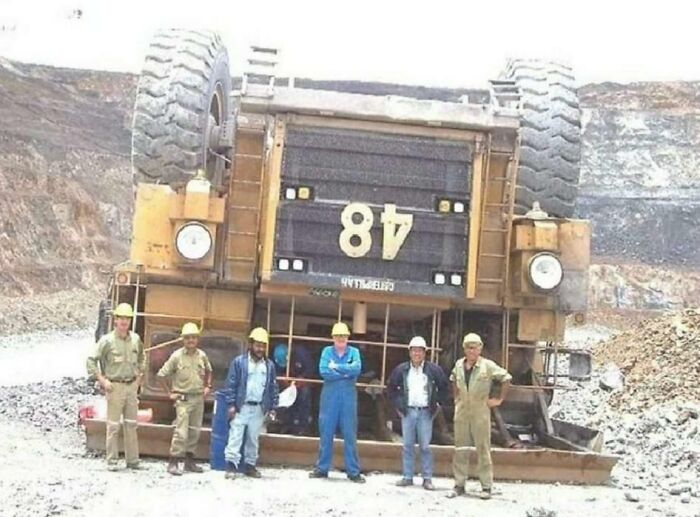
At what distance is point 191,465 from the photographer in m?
8.53

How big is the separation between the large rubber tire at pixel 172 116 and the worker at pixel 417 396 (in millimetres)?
2761

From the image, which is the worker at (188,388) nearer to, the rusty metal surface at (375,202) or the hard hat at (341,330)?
the rusty metal surface at (375,202)

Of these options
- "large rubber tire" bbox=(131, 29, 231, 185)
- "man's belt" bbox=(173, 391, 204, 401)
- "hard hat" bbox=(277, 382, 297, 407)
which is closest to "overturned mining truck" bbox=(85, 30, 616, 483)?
"hard hat" bbox=(277, 382, 297, 407)

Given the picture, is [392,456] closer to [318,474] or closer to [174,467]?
[318,474]

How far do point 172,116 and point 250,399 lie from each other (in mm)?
2805

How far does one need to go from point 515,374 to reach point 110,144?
154 feet

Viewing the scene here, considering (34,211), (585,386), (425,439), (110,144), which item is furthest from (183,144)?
(110,144)

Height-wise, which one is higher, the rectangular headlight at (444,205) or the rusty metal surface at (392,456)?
the rectangular headlight at (444,205)

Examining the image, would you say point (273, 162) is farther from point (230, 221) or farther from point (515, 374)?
point (515, 374)

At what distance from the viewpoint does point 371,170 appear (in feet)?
30.0

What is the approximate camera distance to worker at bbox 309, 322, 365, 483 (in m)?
8.41

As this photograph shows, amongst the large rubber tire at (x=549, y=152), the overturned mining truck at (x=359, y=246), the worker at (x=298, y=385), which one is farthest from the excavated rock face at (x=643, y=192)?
the worker at (x=298, y=385)

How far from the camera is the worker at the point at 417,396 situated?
8.52 m

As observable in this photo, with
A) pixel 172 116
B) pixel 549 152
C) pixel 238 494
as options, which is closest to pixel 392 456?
pixel 238 494
